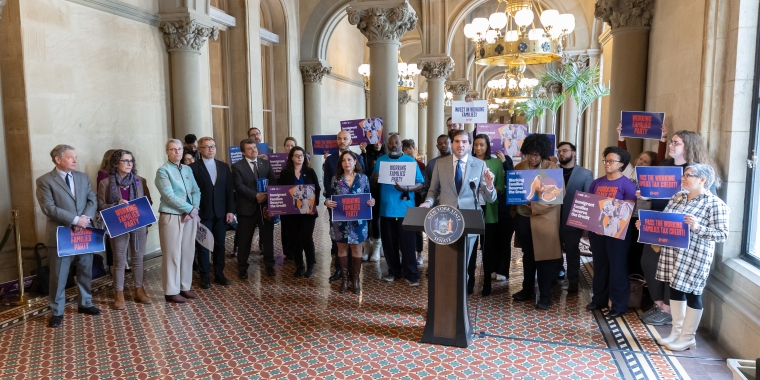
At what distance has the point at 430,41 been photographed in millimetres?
14812

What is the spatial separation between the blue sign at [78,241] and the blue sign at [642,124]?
19.0 feet

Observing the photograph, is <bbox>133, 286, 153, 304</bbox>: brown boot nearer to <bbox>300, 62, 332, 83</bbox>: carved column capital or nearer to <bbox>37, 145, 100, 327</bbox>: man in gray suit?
<bbox>37, 145, 100, 327</bbox>: man in gray suit

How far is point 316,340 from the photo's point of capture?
4.60 m

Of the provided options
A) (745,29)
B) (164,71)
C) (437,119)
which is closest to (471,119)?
(745,29)

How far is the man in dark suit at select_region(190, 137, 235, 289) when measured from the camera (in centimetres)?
604

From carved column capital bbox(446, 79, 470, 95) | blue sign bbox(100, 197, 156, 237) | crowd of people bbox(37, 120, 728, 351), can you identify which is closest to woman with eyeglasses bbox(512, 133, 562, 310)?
crowd of people bbox(37, 120, 728, 351)

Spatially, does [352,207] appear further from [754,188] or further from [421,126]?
[421,126]

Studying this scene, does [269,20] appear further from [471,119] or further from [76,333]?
[76,333]

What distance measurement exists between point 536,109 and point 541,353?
494 inches

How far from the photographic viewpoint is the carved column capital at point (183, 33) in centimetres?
818

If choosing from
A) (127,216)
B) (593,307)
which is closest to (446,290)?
(593,307)

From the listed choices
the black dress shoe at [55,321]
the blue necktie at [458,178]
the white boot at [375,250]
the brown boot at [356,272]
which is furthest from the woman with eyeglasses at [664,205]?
the black dress shoe at [55,321]

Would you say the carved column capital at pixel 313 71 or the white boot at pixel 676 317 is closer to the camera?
the white boot at pixel 676 317

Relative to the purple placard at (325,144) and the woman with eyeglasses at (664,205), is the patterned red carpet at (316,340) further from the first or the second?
the purple placard at (325,144)
